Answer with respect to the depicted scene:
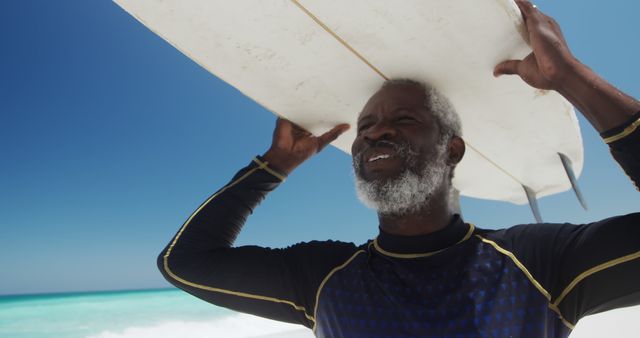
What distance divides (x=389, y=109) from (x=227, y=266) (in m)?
0.92

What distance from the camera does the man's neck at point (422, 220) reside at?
1415 millimetres

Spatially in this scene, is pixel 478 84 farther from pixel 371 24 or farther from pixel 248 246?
pixel 248 246

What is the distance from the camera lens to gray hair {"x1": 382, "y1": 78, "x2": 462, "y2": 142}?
1570mm

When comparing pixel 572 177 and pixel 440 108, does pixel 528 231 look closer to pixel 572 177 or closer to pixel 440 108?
pixel 440 108

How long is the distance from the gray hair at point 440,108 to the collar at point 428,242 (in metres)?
0.41

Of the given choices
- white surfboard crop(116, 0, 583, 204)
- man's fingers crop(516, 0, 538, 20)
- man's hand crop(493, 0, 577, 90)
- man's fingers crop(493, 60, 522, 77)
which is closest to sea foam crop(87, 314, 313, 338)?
white surfboard crop(116, 0, 583, 204)

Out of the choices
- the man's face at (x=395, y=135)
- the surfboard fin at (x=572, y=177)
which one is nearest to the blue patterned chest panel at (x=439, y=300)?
the man's face at (x=395, y=135)

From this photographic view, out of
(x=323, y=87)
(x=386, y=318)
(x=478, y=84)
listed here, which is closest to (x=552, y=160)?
(x=478, y=84)

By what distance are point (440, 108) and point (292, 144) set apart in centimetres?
74

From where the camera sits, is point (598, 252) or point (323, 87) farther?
Answer: point (323, 87)

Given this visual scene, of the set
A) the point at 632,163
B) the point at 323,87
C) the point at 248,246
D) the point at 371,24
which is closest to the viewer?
the point at 632,163

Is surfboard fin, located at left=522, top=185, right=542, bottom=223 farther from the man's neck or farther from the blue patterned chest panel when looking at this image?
the blue patterned chest panel

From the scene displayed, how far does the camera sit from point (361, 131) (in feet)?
5.24

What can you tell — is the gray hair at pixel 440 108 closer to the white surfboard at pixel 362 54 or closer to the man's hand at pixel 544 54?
the white surfboard at pixel 362 54
